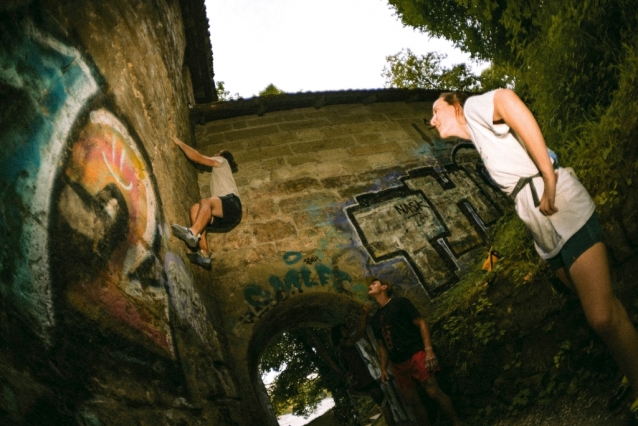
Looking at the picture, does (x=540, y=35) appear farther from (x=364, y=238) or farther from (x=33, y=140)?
(x=33, y=140)

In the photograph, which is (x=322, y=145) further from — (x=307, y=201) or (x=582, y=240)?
(x=582, y=240)

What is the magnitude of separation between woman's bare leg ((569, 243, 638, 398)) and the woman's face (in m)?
0.94

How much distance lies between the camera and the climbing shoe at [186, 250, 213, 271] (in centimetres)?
392

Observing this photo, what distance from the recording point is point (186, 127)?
17.6 ft

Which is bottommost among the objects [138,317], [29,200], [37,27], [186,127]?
[138,317]

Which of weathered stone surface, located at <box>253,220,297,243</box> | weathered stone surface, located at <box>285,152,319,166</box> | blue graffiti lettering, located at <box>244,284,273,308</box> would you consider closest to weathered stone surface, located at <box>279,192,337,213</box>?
weathered stone surface, located at <box>253,220,297,243</box>

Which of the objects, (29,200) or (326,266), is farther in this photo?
(326,266)

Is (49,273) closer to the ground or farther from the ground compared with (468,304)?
farther from the ground

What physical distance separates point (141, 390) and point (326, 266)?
2.99 meters

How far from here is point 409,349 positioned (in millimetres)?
3748

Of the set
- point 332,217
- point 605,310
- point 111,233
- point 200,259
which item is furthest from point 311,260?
point 605,310

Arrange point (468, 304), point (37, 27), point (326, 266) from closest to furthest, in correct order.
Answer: point (37, 27)
point (468, 304)
point (326, 266)

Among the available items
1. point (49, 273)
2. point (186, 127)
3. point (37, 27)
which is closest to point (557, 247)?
point (49, 273)

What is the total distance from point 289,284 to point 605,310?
359cm
